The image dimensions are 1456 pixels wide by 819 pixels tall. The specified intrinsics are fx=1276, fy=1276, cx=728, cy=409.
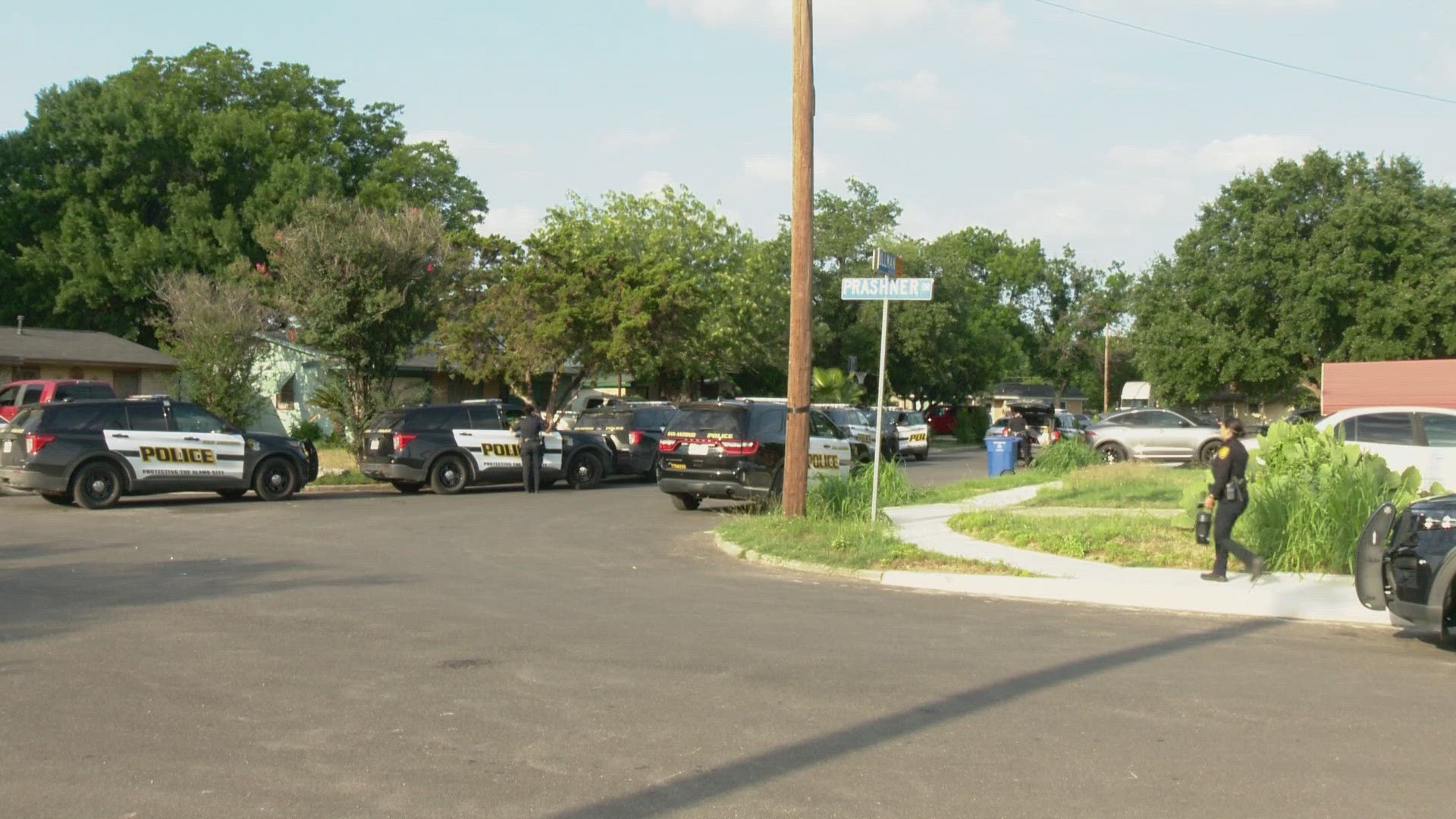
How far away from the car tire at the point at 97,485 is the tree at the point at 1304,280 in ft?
134

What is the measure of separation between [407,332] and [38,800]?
23022 mm

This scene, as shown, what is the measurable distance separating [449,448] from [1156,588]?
562 inches

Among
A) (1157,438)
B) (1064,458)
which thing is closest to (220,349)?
(1064,458)

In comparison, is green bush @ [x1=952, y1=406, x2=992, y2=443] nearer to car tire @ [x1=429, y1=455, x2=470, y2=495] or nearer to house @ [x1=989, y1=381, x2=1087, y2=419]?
house @ [x1=989, y1=381, x2=1087, y2=419]

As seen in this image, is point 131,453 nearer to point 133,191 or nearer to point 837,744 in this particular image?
point 837,744

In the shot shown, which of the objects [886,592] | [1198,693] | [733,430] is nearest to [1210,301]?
[733,430]

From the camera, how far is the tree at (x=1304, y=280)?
46000 mm

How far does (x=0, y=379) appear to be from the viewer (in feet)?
120

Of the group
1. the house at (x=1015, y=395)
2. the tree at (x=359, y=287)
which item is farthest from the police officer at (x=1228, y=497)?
the house at (x=1015, y=395)

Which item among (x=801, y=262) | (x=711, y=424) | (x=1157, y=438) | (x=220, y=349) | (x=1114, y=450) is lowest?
(x=1114, y=450)

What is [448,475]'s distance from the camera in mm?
23172

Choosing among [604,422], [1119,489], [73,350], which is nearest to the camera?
[1119,489]

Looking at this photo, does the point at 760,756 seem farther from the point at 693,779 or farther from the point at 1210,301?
the point at 1210,301

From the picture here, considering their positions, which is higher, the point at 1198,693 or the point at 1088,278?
the point at 1088,278
